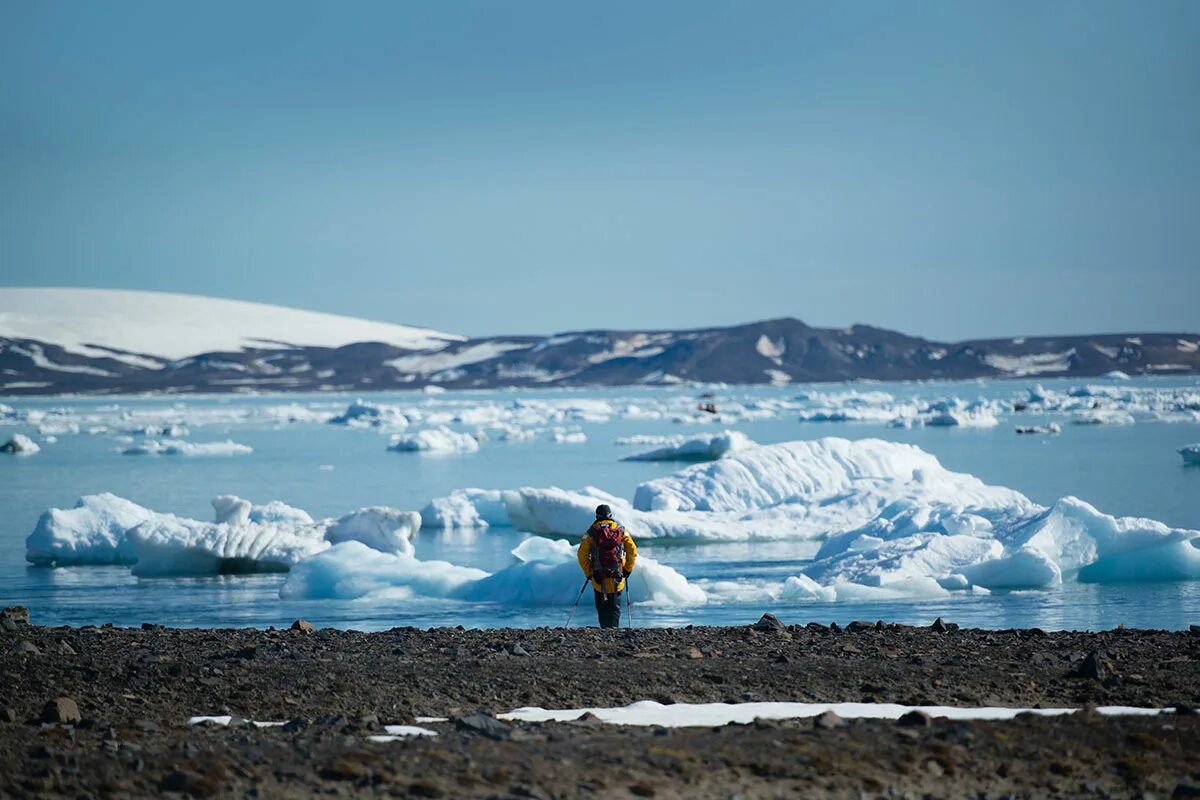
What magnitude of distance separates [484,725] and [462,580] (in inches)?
264

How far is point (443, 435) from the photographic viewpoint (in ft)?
124

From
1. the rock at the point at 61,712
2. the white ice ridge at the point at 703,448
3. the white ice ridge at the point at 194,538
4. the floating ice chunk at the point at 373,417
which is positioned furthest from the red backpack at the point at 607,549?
the floating ice chunk at the point at 373,417

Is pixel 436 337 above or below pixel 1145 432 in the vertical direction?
above

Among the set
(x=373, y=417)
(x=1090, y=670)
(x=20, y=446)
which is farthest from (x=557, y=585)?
(x=373, y=417)

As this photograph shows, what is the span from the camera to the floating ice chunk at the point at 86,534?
48.5ft

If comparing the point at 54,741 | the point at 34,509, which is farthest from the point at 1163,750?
the point at 34,509

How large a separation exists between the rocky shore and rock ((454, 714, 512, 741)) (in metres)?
0.01

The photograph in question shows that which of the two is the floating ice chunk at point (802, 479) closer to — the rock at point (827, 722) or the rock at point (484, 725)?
the rock at point (827, 722)

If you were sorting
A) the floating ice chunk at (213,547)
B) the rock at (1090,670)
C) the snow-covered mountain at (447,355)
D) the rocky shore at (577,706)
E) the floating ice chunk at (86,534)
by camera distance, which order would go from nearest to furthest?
the rocky shore at (577,706), the rock at (1090,670), the floating ice chunk at (213,547), the floating ice chunk at (86,534), the snow-covered mountain at (447,355)

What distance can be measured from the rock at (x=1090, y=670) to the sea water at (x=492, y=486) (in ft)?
9.47

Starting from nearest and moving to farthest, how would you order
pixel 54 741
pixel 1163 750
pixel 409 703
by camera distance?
pixel 1163 750, pixel 54 741, pixel 409 703

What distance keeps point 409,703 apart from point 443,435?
32.0 m

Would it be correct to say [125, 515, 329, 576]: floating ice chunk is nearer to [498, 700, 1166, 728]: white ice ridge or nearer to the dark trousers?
the dark trousers

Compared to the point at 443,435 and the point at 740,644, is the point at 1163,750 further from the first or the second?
the point at 443,435
